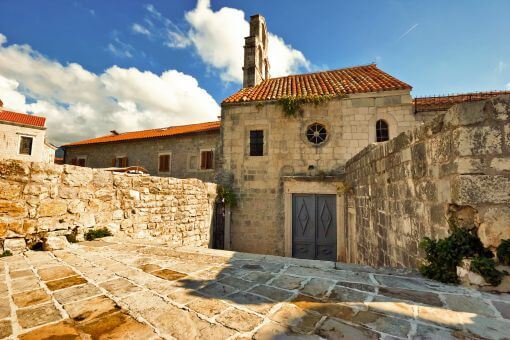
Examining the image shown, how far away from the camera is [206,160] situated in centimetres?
1519

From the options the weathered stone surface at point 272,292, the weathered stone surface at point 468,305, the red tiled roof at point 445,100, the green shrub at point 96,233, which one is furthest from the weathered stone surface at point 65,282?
the red tiled roof at point 445,100

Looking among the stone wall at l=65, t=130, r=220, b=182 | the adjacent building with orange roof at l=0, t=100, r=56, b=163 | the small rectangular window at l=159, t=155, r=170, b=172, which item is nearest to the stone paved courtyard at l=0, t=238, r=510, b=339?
the stone wall at l=65, t=130, r=220, b=182

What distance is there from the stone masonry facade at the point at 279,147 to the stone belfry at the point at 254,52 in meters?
3.49

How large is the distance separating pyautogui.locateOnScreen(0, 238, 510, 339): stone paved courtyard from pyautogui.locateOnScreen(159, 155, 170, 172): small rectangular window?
13.7m

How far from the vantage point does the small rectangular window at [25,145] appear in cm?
1905

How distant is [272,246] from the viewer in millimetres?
9148

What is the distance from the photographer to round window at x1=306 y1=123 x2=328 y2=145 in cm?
929

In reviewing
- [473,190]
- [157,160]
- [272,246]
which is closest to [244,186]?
[272,246]

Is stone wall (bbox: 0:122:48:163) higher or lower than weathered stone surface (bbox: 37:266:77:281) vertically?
higher

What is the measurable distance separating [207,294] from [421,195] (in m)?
2.68

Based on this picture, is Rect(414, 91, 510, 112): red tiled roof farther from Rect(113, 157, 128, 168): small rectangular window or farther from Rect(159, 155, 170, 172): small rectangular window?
Rect(113, 157, 128, 168): small rectangular window

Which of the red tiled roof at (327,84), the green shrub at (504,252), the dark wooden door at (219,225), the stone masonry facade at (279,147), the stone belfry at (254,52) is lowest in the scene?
the dark wooden door at (219,225)

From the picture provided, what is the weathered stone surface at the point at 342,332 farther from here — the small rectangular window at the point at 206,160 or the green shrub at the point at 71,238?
the small rectangular window at the point at 206,160

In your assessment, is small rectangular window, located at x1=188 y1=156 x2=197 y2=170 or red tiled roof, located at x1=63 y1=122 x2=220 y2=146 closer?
small rectangular window, located at x1=188 y1=156 x2=197 y2=170
